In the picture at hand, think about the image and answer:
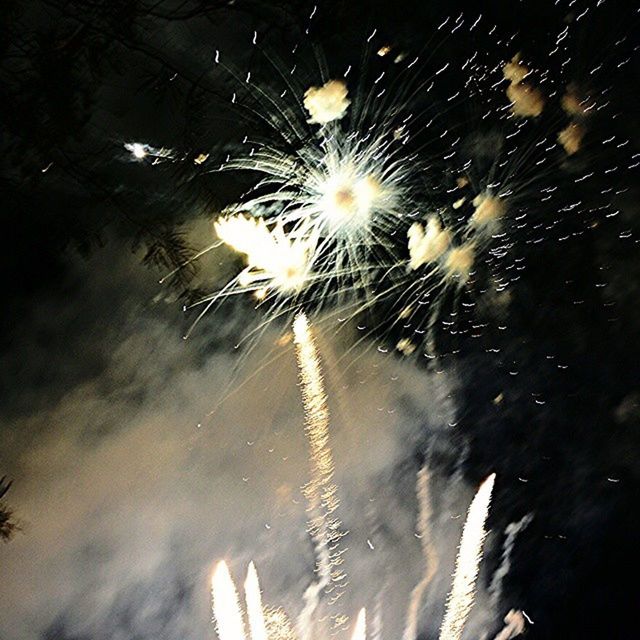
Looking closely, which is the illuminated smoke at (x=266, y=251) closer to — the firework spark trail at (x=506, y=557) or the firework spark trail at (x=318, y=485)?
the firework spark trail at (x=318, y=485)

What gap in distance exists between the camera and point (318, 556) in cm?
108

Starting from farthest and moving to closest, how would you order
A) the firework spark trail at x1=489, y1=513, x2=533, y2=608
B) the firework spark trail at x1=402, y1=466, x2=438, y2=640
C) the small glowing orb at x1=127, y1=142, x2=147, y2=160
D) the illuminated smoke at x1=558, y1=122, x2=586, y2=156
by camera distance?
the firework spark trail at x1=489, y1=513, x2=533, y2=608 < the firework spark trail at x1=402, y1=466, x2=438, y2=640 < the illuminated smoke at x1=558, y1=122, x2=586, y2=156 < the small glowing orb at x1=127, y1=142, x2=147, y2=160

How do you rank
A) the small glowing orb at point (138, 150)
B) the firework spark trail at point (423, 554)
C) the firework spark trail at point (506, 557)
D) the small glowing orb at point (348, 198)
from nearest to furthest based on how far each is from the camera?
the small glowing orb at point (138, 150) → the small glowing orb at point (348, 198) → the firework spark trail at point (423, 554) → the firework spark trail at point (506, 557)

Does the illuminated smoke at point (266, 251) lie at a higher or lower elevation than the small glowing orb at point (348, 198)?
lower

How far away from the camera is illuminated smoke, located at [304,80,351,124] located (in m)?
0.88

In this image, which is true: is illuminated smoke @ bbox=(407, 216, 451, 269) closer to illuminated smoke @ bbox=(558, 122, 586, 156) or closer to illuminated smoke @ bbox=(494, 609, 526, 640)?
illuminated smoke @ bbox=(558, 122, 586, 156)

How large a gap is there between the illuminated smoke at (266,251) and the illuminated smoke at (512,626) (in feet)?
3.38

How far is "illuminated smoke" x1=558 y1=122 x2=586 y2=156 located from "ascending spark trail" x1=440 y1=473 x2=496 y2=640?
656 mm

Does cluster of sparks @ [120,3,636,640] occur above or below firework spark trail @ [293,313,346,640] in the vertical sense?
above

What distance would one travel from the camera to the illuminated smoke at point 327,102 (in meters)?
0.88

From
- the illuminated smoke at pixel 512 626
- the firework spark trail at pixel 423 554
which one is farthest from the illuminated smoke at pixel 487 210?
the illuminated smoke at pixel 512 626

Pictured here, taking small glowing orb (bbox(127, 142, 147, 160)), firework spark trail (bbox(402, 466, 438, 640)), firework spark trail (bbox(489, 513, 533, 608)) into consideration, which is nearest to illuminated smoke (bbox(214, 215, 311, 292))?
small glowing orb (bbox(127, 142, 147, 160))

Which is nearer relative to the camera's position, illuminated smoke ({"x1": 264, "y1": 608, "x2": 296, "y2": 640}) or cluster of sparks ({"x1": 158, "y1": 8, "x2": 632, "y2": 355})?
cluster of sparks ({"x1": 158, "y1": 8, "x2": 632, "y2": 355})

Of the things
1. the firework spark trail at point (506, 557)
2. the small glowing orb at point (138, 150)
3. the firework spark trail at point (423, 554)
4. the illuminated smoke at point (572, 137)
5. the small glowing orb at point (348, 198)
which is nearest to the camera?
the small glowing orb at point (138, 150)
